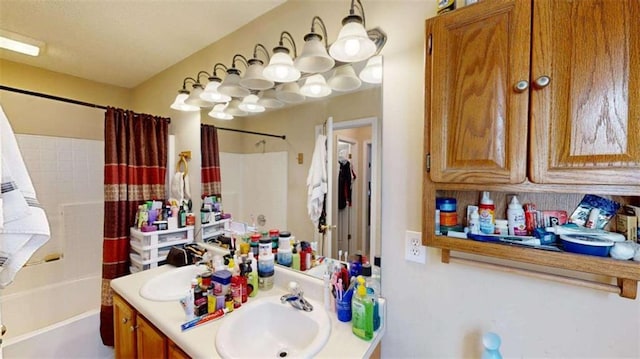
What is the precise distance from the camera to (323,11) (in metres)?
1.23

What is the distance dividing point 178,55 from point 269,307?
2.03 metres

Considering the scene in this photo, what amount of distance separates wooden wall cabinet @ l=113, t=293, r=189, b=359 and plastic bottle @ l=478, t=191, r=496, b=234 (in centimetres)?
117

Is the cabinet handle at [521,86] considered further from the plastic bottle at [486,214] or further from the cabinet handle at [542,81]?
the plastic bottle at [486,214]

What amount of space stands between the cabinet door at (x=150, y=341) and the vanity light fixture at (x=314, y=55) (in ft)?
4.40

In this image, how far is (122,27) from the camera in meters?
1.68

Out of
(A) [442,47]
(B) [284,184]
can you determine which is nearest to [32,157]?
(B) [284,184]

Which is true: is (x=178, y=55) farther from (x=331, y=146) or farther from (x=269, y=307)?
(x=269, y=307)

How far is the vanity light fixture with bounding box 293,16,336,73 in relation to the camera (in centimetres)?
111

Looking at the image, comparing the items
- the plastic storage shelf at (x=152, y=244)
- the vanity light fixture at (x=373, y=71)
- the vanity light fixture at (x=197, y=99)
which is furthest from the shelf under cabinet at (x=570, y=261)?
the plastic storage shelf at (x=152, y=244)

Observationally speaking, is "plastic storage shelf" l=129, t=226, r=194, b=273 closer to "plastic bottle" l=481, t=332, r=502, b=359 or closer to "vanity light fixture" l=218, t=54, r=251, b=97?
"vanity light fixture" l=218, t=54, r=251, b=97

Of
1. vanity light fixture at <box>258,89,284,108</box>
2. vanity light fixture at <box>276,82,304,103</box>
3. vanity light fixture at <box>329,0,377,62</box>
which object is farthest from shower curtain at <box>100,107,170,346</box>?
vanity light fixture at <box>329,0,377,62</box>

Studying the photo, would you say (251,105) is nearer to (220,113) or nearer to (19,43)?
(220,113)

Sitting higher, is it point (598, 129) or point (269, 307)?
point (598, 129)

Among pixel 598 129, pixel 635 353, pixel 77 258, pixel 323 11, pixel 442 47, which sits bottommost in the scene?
pixel 77 258
